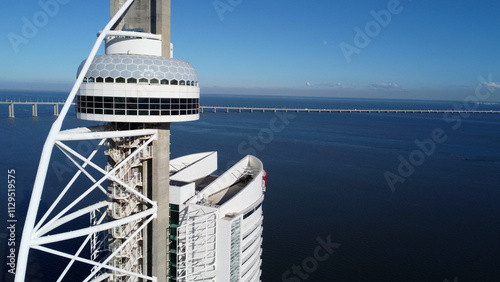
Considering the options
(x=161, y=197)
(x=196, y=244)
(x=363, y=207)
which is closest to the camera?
(x=161, y=197)

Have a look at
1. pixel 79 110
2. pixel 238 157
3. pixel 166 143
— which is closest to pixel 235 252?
pixel 166 143

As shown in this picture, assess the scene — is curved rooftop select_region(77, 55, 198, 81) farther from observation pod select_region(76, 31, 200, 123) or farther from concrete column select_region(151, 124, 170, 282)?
concrete column select_region(151, 124, 170, 282)

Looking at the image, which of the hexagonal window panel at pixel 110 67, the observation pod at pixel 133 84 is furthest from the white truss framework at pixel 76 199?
the hexagonal window panel at pixel 110 67

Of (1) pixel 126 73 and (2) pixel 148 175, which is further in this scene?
(2) pixel 148 175

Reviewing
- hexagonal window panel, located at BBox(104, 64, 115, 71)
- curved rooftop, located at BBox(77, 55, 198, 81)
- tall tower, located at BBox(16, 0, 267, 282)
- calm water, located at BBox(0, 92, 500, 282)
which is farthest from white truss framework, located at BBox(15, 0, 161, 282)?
calm water, located at BBox(0, 92, 500, 282)

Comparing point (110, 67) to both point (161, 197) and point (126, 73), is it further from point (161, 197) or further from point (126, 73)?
point (161, 197)

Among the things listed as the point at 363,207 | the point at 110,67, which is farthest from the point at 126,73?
the point at 363,207

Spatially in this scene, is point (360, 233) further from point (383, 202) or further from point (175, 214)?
point (175, 214)
